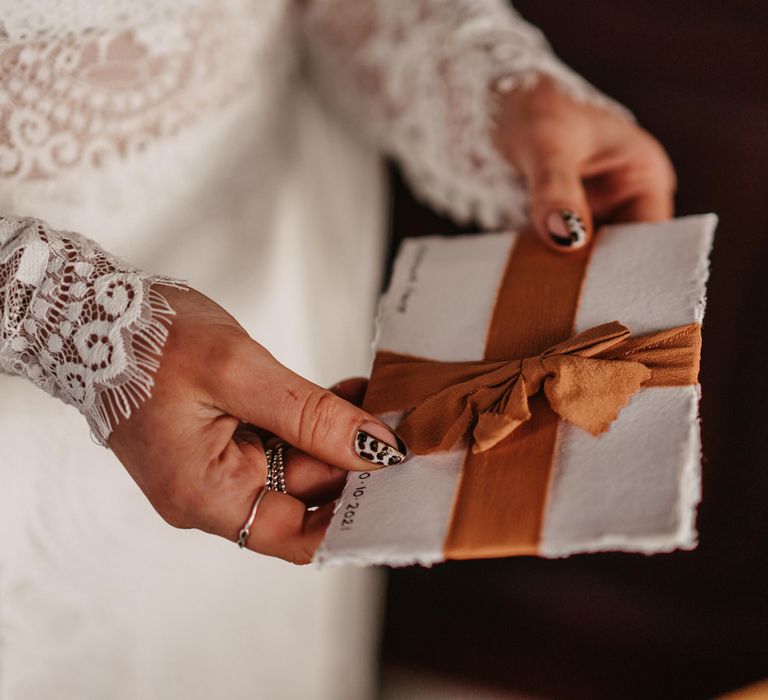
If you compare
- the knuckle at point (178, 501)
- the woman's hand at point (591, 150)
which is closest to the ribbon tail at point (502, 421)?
the knuckle at point (178, 501)

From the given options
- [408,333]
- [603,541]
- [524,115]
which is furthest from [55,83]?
[603,541]

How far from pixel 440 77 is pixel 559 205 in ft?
1.03

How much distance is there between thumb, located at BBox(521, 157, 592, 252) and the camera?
Answer: 2.54ft

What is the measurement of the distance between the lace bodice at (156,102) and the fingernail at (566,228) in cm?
20

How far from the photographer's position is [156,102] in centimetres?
81

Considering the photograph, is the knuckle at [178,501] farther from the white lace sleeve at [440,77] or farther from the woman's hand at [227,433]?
the white lace sleeve at [440,77]

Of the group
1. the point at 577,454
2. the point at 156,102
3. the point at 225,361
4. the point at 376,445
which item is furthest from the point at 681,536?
the point at 156,102

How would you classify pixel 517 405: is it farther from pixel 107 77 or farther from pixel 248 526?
pixel 107 77

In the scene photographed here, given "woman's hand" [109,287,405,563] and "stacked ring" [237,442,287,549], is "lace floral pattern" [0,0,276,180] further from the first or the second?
"stacked ring" [237,442,287,549]

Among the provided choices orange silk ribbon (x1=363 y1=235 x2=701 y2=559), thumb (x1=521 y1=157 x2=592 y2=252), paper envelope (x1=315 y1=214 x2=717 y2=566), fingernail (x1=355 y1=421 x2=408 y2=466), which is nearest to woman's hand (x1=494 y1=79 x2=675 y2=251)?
thumb (x1=521 y1=157 x2=592 y2=252)

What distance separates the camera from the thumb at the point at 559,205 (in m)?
0.78

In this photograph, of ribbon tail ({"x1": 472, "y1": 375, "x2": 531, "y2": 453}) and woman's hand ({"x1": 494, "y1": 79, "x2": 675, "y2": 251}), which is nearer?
ribbon tail ({"x1": 472, "y1": 375, "x2": 531, "y2": 453})

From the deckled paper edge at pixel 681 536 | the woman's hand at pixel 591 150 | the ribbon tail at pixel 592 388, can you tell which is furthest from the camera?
the woman's hand at pixel 591 150

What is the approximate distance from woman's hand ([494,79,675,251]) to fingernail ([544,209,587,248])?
0.23 feet
